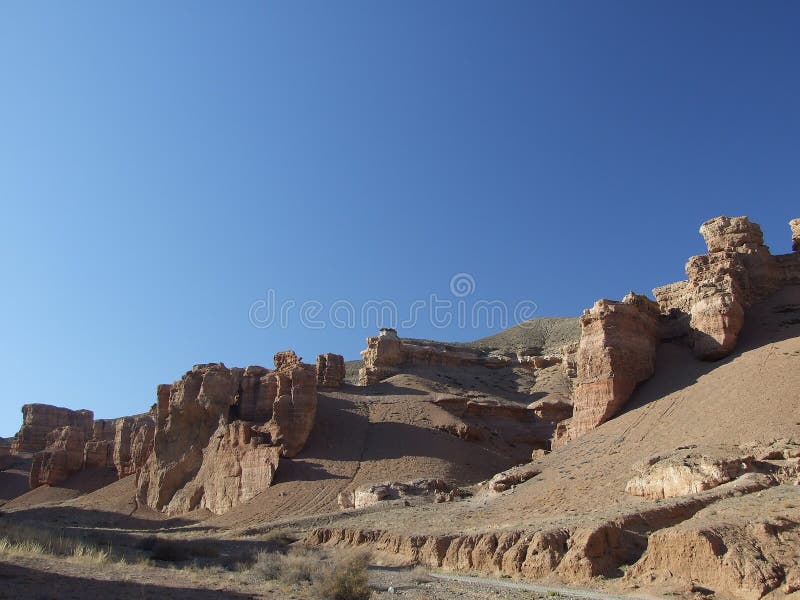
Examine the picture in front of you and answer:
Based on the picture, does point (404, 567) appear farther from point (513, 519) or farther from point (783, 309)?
point (783, 309)

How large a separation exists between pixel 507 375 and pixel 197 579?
62.7m

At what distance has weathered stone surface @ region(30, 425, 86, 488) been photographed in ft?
232

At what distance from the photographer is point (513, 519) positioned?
90.6ft

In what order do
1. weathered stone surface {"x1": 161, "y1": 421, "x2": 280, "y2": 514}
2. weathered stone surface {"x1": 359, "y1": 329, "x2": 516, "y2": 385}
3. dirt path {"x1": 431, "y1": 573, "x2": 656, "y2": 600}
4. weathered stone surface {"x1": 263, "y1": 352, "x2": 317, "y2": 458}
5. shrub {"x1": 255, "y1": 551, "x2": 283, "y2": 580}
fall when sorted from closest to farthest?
1. dirt path {"x1": 431, "y1": 573, "x2": 656, "y2": 600}
2. shrub {"x1": 255, "y1": 551, "x2": 283, "y2": 580}
3. weathered stone surface {"x1": 161, "y1": 421, "x2": 280, "y2": 514}
4. weathered stone surface {"x1": 263, "y1": 352, "x2": 317, "y2": 458}
5. weathered stone surface {"x1": 359, "y1": 329, "x2": 516, "y2": 385}

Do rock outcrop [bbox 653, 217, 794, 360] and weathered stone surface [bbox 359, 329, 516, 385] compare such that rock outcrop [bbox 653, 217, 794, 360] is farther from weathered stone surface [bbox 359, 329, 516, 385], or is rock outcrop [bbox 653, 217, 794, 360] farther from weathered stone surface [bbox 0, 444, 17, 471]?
weathered stone surface [bbox 0, 444, 17, 471]

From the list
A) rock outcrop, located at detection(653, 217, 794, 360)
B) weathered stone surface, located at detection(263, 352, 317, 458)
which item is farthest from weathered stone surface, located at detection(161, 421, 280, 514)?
rock outcrop, located at detection(653, 217, 794, 360)

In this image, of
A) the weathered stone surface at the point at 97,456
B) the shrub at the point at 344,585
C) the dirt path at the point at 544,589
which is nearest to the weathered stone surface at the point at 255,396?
the weathered stone surface at the point at 97,456

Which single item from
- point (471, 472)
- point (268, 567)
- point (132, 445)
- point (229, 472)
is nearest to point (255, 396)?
point (229, 472)

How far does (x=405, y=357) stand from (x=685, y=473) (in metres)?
54.6

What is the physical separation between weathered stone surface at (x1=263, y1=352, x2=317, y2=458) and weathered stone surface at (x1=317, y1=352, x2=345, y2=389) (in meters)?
10.5

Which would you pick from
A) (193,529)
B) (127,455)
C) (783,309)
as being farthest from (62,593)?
(127,455)

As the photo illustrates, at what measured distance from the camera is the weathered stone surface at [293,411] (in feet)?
169

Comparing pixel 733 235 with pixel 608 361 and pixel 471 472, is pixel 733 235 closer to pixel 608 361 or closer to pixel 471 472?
pixel 608 361

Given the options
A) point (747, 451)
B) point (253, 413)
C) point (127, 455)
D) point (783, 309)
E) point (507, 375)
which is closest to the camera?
point (747, 451)
